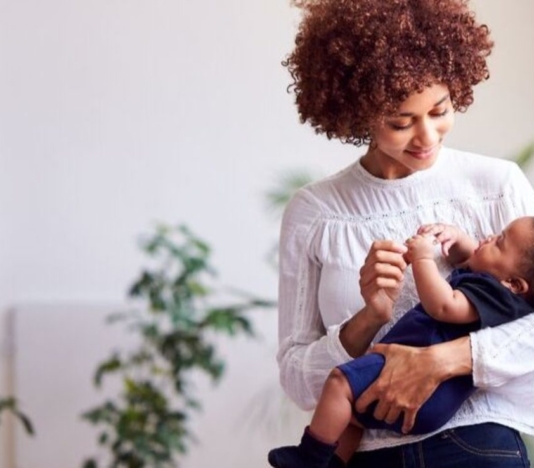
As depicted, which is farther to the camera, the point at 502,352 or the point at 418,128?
the point at 418,128

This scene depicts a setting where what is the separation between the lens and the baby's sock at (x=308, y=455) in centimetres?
149

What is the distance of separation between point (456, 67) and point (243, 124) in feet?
6.21

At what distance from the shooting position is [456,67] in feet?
5.03

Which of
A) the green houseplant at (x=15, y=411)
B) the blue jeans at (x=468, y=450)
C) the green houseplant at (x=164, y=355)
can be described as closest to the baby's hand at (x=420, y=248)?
the blue jeans at (x=468, y=450)

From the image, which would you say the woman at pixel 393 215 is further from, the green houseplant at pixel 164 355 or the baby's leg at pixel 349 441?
the green houseplant at pixel 164 355

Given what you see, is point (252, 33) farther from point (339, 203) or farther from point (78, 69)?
point (339, 203)

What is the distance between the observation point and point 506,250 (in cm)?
150

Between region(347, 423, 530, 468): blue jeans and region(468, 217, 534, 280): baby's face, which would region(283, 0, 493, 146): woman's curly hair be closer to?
region(468, 217, 534, 280): baby's face

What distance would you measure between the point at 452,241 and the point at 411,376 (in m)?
0.22

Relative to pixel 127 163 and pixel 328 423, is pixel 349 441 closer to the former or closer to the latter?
pixel 328 423

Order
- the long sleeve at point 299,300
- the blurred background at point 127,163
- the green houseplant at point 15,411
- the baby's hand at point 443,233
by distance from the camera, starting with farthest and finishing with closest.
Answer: the blurred background at point 127,163 < the green houseplant at point 15,411 < the long sleeve at point 299,300 < the baby's hand at point 443,233

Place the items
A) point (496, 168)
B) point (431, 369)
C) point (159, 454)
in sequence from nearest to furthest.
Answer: point (431, 369)
point (496, 168)
point (159, 454)

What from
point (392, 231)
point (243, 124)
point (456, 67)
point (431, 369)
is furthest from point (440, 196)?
point (243, 124)

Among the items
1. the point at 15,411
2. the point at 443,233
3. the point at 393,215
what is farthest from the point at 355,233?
the point at 15,411
